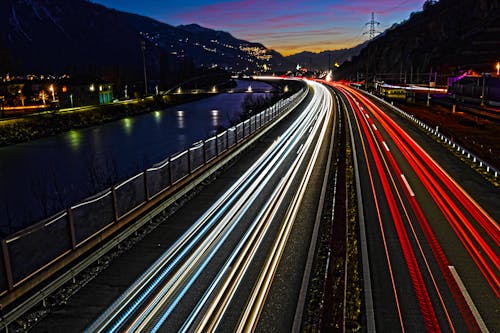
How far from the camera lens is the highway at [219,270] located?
9.33 m

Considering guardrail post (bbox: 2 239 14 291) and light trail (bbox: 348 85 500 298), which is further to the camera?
light trail (bbox: 348 85 500 298)

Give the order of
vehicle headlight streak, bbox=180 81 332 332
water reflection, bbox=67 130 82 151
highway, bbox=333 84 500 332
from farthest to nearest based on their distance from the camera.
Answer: water reflection, bbox=67 130 82 151
highway, bbox=333 84 500 332
vehicle headlight streak, bbox=180 81 332 332

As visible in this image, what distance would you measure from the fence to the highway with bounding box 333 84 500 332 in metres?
8.16

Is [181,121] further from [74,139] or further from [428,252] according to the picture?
[428,252]

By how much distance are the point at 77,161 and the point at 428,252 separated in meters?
39.5

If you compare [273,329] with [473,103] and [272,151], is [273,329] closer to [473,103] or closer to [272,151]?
[272,151]

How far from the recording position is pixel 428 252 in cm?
1315

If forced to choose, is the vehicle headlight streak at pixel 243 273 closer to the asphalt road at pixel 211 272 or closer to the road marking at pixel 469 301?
the asphalt road at pixel 211 272

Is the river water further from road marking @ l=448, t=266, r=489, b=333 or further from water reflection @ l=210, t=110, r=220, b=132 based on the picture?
road marking @ l=448, t=266, r=489, b=333

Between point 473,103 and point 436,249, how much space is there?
68.2m

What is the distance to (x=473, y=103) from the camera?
7175 cm

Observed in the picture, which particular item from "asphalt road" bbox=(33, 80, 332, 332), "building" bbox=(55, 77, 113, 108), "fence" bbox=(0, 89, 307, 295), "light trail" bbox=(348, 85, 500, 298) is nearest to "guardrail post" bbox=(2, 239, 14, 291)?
"fence" bbox=(0, 89, 307, 295)

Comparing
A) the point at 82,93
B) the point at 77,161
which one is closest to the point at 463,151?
the point at 77,161

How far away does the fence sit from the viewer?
Answer: 9609 mm
